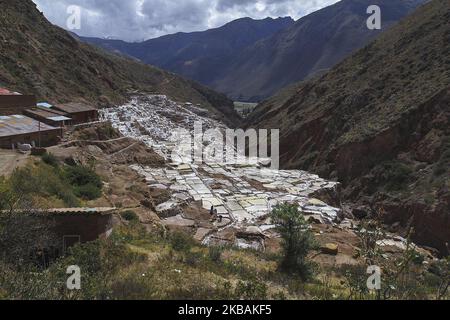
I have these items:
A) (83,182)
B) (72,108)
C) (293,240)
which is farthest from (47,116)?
(293,240)

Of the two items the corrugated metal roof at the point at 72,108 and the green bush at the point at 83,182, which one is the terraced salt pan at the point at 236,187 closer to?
the green bush at the point at 83,182

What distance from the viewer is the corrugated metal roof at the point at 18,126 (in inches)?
904

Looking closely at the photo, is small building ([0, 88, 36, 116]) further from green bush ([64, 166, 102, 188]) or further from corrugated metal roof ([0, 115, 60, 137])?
green bush ([64, 166, 102, 188])

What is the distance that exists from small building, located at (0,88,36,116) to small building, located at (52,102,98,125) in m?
3.59

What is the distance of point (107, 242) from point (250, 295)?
16.9 feet

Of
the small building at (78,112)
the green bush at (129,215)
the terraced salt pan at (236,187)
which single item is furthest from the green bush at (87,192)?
the small building at (78,112)

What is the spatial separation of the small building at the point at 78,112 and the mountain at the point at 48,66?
8466 mm

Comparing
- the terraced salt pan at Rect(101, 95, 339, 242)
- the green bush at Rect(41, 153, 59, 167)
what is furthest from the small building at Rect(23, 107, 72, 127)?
the green bush at Rect(41, 153, 59, 167)

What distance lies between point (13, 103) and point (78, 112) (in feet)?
21.0

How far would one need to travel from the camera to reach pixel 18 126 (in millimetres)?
24375

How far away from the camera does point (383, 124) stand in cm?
3481
